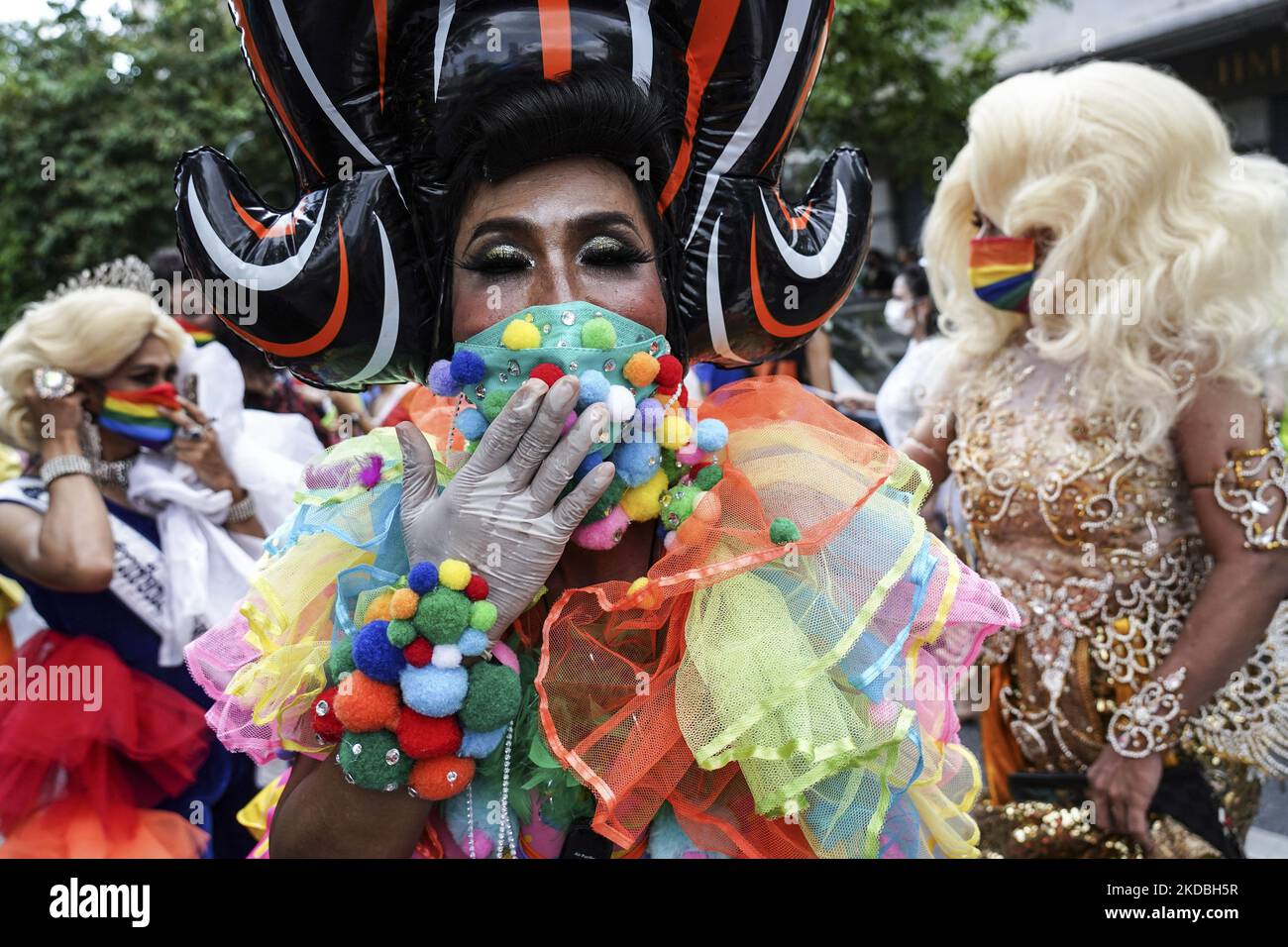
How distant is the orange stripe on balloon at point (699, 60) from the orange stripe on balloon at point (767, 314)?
5.2 inches

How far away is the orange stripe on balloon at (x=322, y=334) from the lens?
148cm

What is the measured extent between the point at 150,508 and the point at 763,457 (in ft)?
7.61

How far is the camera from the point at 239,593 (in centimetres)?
312

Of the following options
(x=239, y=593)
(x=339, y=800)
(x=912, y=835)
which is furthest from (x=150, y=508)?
(x=912, y=835)

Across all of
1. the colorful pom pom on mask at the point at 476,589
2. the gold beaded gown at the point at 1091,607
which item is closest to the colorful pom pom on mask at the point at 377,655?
the colorful pom pom on mask at the point at 476,589

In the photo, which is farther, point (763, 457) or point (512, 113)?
point (763, 457)

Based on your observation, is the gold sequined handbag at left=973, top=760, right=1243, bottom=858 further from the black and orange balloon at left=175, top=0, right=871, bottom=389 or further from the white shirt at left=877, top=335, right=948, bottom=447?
the black and orange balloon at left=175, top=0, right=871, bottom=389

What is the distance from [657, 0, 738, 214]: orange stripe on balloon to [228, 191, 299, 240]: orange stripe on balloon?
52 cm

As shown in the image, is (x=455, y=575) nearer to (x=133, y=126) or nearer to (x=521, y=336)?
(x=521, y=336)

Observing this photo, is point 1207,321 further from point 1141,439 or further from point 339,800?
Result: point 339,800

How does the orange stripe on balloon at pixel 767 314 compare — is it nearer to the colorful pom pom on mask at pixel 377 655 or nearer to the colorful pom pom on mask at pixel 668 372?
the colorful pom pom on mask at pixel 668 372

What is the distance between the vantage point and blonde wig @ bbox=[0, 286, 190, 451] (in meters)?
3.13

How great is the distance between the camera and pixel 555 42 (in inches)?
55.4

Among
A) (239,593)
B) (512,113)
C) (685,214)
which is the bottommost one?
(239,593)
